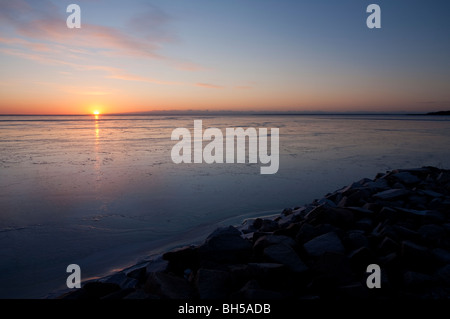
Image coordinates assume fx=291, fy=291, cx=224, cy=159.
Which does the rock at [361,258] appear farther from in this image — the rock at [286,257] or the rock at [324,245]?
the rock at [286,257]

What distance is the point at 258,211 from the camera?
6371 mm

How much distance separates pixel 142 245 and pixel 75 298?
194cm

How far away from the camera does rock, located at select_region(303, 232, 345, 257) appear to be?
3.42m

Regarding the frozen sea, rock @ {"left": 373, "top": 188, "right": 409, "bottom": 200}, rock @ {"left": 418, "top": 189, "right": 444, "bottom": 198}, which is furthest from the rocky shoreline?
the frozen sea

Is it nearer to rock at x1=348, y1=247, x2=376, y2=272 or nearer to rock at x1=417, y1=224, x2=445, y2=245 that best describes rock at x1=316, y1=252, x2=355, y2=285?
rock at x1=348, y1=247, x2=376, y2=272

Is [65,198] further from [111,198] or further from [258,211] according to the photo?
[258,211]

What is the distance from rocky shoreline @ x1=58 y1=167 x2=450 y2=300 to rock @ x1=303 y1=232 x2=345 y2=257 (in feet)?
0.04

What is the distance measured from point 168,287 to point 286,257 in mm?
1293

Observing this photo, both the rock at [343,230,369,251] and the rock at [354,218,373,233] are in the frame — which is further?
the rock at [354,218,373,233]

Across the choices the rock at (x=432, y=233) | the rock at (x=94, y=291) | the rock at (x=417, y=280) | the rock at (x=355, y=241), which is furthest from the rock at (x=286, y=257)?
the rock at (x=432, y=233)

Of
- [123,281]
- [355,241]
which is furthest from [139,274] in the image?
[355,241]

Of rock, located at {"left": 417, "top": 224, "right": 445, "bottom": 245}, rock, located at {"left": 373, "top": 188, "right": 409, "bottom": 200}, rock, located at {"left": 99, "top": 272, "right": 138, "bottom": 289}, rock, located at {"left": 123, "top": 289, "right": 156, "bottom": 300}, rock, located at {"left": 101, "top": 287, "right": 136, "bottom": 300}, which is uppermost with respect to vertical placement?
rock, located at {"left": 373, "top": 188, "right": 409, "bottom": 200}
